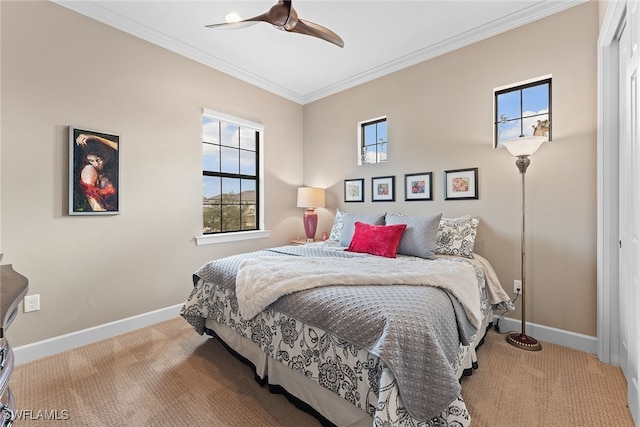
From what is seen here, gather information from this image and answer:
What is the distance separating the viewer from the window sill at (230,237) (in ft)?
10.7

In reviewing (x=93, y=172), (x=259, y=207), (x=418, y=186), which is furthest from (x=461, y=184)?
(x=93, y=172)

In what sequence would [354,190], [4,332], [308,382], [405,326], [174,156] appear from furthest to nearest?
[354,190]
[174,156]
[308,382]
[405,326]
[4,332]

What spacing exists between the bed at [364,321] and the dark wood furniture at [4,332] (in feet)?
3.41

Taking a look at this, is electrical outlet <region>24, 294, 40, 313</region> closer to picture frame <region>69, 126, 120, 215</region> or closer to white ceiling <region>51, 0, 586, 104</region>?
picture frame <region>69, 126, 120, 215</region>

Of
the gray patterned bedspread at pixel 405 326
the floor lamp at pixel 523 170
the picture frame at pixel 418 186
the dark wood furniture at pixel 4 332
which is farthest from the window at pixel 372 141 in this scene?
the dark wood furniture at pixel 4 332

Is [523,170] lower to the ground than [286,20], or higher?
lower

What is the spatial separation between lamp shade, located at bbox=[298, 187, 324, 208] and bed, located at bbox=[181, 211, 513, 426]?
56.3 inches

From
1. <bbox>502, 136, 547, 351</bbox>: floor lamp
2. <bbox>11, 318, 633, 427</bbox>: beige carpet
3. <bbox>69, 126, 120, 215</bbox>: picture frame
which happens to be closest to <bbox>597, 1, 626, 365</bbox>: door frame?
<bbox>11, 318, 633, 427</bbox>: beige carpet

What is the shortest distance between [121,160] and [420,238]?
109 inches

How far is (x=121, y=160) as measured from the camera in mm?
2617

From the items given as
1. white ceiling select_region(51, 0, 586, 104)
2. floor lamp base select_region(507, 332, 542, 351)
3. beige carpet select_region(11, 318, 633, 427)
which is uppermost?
white ceiling select_region(51, 0, 586, 104)

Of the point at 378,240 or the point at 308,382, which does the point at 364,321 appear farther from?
the point at 378,240

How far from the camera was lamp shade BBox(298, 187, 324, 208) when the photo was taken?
3.96 m

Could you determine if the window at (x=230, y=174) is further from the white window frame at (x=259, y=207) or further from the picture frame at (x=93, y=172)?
the picture frame at (x=93, y=172)
